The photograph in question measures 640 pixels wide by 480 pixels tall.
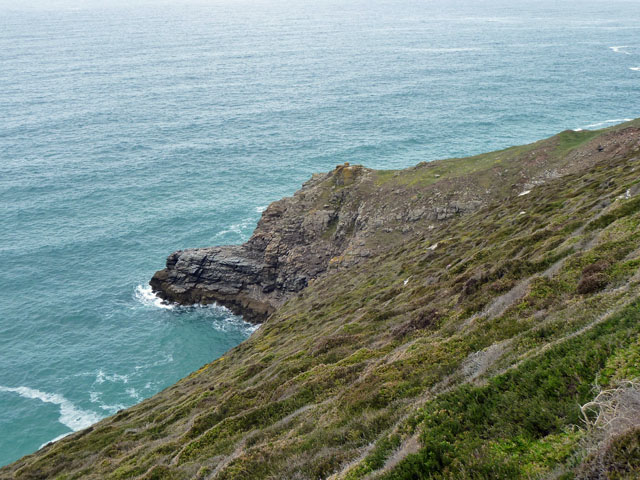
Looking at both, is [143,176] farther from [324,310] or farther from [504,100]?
[504,100]

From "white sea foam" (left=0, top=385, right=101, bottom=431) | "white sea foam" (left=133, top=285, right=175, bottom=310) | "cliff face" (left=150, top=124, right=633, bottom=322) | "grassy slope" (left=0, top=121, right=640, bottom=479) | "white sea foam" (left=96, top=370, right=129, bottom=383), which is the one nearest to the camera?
"grassy slope" (left=0, top=121, right=640, bottom=479)

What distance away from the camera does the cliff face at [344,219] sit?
58469 millimetres

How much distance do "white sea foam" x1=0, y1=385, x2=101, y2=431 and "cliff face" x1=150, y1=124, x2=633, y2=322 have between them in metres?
22.4

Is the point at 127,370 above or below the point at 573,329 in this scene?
below

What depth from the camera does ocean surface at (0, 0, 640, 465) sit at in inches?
2304

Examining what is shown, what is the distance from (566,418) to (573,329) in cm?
384

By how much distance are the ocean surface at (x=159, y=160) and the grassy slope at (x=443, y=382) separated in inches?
965

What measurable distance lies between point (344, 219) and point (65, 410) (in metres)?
44.1

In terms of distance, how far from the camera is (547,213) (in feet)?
112

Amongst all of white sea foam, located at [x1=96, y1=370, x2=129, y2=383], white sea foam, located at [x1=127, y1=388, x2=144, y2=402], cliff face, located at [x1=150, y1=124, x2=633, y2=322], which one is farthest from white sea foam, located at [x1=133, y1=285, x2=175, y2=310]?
white sea foam, located at [x1=127, y1=388, x2=144, y2=402]

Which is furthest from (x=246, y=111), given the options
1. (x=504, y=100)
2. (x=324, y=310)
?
(x=324, y=310)

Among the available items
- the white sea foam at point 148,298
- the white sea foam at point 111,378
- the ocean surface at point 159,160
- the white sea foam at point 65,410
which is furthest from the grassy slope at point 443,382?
the white sea foam at point 148,298

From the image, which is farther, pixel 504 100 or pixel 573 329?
pixel 504 100

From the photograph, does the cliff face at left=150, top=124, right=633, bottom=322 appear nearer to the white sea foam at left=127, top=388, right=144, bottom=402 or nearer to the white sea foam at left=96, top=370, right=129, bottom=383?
the white sea foam at left=96, top=370, right=129, bottom=383
